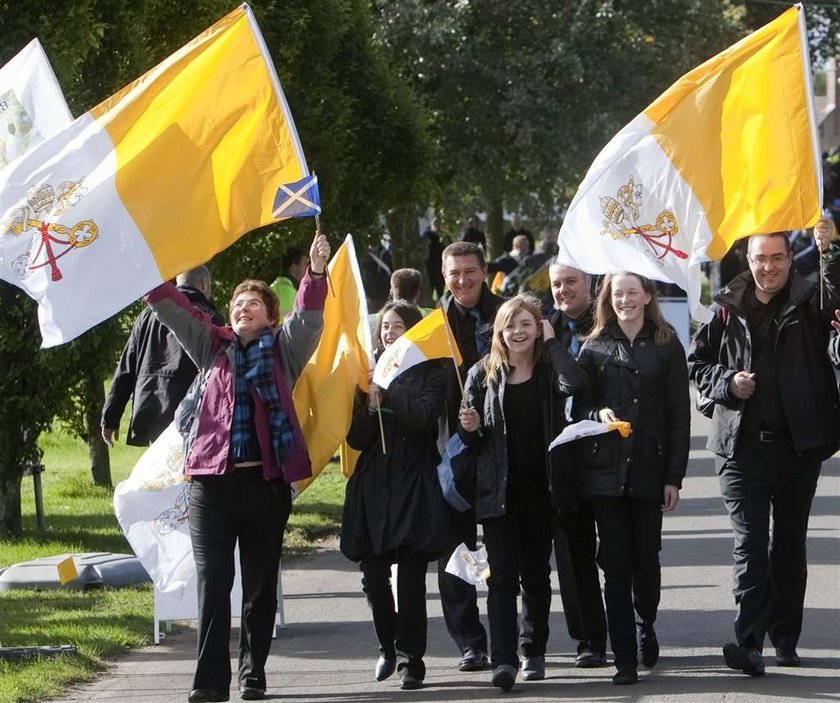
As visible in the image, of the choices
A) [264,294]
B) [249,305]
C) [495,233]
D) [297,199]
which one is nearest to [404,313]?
[264,294]

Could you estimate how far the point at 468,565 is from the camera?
8.20 meters

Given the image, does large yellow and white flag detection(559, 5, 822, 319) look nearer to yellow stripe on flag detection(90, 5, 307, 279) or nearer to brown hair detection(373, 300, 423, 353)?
brown hair detection(373, 300, 423, 353)

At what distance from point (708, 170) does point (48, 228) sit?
3021 mm

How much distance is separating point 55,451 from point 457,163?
38.8 feet

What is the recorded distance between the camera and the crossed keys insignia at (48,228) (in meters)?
7.20

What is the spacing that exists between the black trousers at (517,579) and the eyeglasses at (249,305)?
143 cm

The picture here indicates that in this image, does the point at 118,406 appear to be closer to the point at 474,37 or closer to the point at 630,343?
the point at 630,343

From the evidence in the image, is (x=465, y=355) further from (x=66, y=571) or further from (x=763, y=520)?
(x=66, y=571)

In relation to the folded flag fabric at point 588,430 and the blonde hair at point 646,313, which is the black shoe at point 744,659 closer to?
the folded flag fabric at point 588,430

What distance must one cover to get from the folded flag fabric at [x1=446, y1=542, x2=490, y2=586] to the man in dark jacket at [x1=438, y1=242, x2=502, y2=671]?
5cm

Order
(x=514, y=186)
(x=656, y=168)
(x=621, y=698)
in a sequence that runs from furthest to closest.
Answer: (x=514, y=186), (x=656, y=168), (x=621, y=698)

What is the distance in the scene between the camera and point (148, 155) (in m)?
7.49

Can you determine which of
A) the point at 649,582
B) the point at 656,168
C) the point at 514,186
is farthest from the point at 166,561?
the point at 514,186

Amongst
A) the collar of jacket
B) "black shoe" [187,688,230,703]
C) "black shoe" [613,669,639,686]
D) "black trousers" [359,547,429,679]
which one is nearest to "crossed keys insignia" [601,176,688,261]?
the collar of jacket
